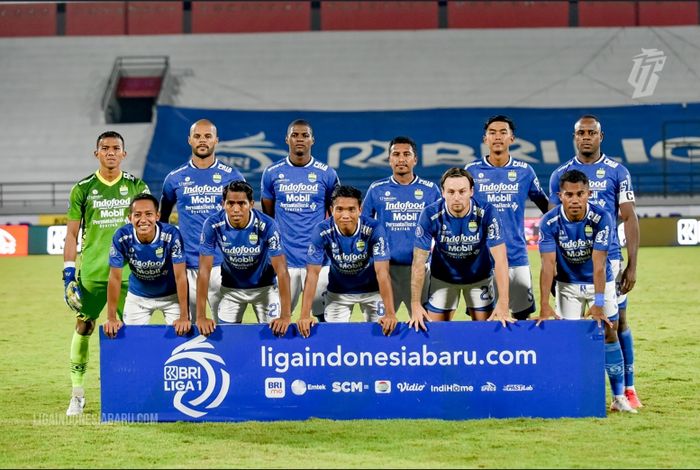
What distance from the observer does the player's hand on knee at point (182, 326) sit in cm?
760

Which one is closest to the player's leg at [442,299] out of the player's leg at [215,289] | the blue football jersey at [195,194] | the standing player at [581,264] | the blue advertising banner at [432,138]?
the standing player at [581,264]

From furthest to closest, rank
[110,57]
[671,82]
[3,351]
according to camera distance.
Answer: [110,57] → [671,82] → [3,351]

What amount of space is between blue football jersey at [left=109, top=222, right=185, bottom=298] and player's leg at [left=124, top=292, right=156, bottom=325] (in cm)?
21

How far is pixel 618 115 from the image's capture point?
106 ft

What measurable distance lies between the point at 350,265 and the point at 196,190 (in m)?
1.58

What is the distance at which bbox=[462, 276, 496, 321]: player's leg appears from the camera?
8.27 metres

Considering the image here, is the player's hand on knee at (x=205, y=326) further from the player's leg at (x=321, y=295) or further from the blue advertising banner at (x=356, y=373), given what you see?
the player's leg at (x=321, y=295)

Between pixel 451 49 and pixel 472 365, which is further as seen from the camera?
pixel 451 49

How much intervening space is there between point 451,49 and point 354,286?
29.6 m

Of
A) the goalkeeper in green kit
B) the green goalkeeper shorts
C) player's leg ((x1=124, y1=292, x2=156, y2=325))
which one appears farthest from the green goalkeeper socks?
A: player's leg ((x1=124, y1=292, x2=156, y2=325))

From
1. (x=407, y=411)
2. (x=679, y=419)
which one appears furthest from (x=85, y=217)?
(x=679, y=419)

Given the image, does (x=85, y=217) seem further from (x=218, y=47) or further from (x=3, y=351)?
(x=218, y=47)

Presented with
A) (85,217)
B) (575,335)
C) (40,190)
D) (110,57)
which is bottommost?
(575,335)

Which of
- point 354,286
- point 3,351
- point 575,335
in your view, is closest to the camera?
point 575,335
